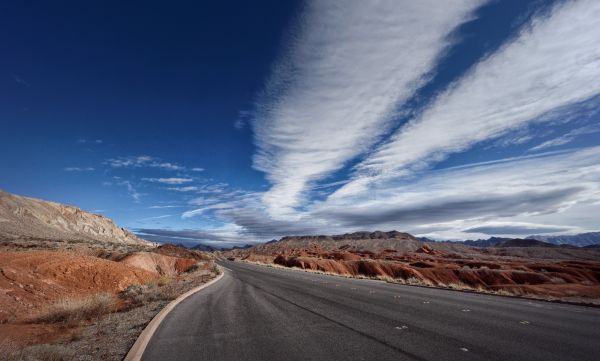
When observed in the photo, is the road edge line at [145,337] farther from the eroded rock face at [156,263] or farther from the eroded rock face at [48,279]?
the eroded rock face at [156,263]

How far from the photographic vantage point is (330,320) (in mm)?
9344

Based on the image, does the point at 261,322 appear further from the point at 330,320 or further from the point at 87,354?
the point at 87,354

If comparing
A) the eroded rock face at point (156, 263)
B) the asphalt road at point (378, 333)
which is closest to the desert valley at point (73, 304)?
the eroded rock face at point (156, 263)

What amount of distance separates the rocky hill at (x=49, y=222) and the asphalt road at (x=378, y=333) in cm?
5825

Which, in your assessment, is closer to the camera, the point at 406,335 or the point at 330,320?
the point at 406,335

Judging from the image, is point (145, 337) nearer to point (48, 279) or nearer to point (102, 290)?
point (48, 279)

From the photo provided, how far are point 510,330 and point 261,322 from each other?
20.1 ft

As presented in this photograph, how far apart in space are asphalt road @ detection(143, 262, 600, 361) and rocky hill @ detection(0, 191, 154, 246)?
5825cm

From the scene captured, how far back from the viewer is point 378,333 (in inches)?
301

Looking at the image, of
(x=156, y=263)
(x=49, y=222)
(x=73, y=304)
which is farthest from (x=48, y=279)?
(x=49, y=222)

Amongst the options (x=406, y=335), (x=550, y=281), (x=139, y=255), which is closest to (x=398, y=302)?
(x=406, y=335)

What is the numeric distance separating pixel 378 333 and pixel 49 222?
10466cm

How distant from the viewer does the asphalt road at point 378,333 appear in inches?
245

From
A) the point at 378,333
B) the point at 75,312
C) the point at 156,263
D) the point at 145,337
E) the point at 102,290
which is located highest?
the point at 156,263
